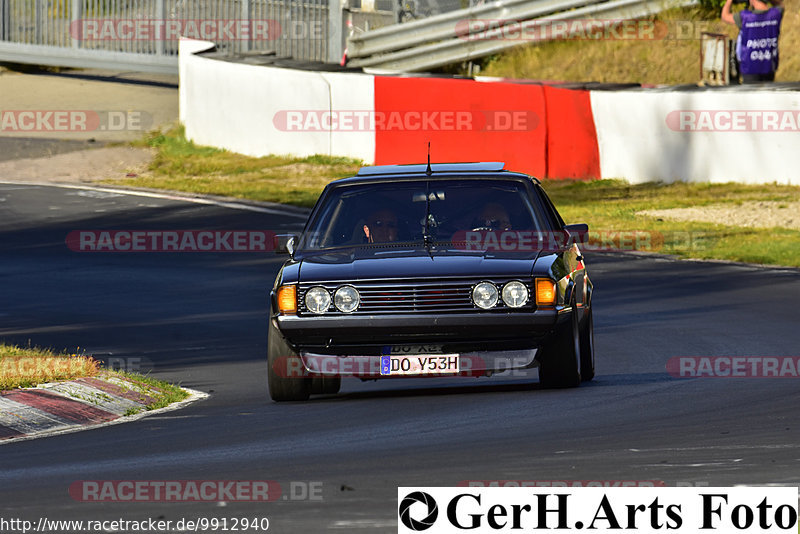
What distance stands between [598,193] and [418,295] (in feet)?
59.3

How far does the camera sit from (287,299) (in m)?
10.1

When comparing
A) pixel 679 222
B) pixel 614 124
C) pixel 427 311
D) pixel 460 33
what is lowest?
pixel 679 222

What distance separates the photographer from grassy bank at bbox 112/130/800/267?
21953 mm

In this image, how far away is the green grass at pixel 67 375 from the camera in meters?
10.8

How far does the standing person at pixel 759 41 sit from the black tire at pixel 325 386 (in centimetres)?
2054

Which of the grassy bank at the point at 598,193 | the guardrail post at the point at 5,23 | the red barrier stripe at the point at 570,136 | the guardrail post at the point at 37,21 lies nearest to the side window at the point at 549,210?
the grassy bank at the point at 598,193

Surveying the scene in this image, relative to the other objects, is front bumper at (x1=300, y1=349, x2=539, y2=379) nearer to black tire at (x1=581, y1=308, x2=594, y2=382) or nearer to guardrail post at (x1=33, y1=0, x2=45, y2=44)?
black tire at (x1=581, y1=308, x2=594, y2=382)

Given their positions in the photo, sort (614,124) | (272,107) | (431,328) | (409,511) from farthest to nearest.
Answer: (272,107), (614,124), (431,328), (409,511)

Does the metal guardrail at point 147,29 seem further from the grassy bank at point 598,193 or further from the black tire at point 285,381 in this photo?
the black tire at point 285,381

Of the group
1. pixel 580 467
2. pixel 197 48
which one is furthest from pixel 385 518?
pixel 197 48

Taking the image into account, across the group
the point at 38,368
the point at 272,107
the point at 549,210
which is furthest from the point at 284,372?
the point at 272,107

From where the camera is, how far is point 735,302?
16.2 m

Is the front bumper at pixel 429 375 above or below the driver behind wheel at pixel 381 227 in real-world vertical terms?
below

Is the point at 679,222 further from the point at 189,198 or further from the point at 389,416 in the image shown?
the point at 389,416
